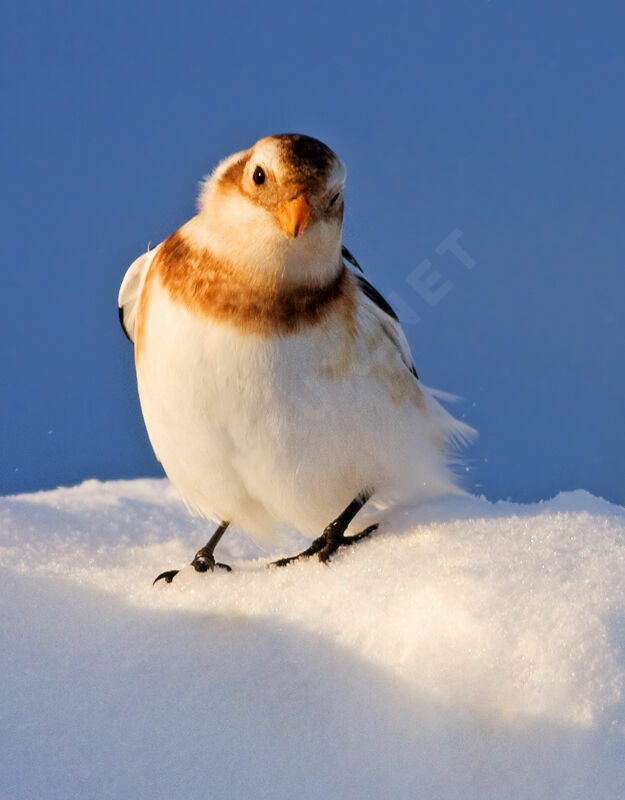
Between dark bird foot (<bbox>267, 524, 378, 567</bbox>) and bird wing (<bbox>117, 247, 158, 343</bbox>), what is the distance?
121cm

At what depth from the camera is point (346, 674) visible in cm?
295

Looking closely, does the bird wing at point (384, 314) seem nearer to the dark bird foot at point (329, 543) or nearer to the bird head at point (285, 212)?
the bird head at point (285, 212)

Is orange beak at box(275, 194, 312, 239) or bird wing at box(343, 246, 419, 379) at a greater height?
orange beak at box(275, 194, 312, 239)

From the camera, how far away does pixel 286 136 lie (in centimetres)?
339

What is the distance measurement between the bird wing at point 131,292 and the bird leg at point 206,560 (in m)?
0.93

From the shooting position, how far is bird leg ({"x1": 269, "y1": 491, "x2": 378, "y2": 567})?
388 centimetres

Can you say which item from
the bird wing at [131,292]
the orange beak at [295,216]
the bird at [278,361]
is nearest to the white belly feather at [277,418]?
the bird at [278,361]

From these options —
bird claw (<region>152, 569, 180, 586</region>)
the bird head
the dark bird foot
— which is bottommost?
bird claw (<region>152, 569, 180, 586</region>)

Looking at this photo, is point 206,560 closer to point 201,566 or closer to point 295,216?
point 201,566

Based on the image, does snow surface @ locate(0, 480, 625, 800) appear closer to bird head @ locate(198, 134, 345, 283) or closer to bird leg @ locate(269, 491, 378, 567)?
bird leg @ locate(269, 491, 378, 567)

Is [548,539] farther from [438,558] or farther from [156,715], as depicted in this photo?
[156,715]

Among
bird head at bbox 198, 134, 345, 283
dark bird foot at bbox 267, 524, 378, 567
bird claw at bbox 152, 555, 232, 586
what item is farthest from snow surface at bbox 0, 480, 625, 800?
bird head at bbox 198, 134, 345, 283

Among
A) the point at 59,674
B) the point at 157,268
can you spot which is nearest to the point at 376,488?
the point at 157,268

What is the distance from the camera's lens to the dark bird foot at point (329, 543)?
12.7 ft
